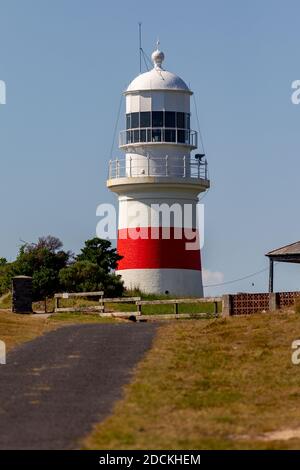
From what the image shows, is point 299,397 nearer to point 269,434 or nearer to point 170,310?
point 269,434

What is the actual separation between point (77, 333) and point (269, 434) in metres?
14.7

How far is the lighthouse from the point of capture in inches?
2013

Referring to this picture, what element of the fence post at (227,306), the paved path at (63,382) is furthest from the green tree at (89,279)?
the paved path at (63,382)

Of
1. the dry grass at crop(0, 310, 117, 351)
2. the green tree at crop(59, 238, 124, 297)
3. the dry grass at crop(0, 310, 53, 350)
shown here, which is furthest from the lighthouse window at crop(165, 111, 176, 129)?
the dry grass at crop(0, 310, 53, 350)

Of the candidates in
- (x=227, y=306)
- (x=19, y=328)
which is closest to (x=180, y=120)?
(x=227, y=306)

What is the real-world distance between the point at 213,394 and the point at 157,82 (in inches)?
1246

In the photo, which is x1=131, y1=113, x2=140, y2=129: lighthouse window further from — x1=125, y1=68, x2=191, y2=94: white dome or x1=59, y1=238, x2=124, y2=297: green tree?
x1=59, y1=238, x2=124, y2=297: green tree

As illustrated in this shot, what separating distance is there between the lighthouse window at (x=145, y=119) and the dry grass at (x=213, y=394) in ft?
67.5

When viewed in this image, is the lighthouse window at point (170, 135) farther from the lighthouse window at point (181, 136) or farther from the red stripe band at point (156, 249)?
the red stripe band at point (156, 249)

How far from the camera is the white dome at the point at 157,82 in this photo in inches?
2041

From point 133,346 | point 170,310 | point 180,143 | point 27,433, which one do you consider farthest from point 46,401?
point 180,143

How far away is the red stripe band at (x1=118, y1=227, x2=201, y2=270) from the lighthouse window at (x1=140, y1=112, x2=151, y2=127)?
4022 millimetres

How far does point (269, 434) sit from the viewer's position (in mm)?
17750

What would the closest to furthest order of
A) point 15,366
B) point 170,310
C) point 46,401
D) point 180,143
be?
point 46,401, point 15,366, point 170,310, point 180,143
